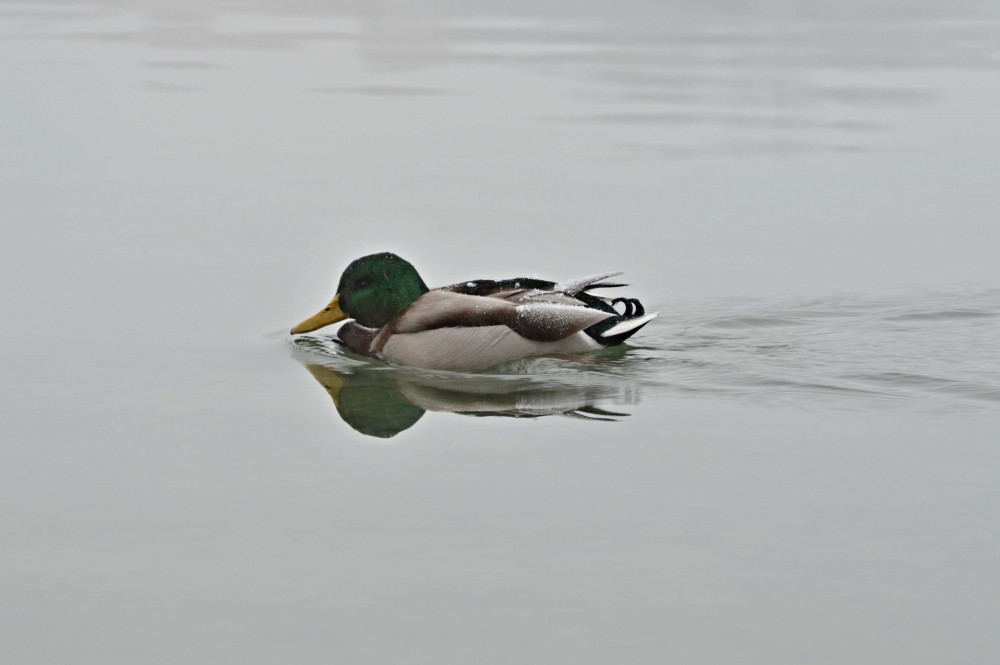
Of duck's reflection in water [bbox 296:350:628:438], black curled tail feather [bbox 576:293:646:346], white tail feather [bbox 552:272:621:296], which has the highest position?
white tail feather [bbox 552:272:621:296]

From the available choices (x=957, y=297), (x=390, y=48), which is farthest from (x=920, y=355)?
(x=390, y=48)

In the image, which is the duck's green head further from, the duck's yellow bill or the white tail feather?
the white tail feather

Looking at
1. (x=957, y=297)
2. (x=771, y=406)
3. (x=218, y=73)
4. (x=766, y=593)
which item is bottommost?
(x=766, y=593)

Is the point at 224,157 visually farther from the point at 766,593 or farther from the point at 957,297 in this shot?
the point at 766,593

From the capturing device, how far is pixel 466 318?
32.4ft

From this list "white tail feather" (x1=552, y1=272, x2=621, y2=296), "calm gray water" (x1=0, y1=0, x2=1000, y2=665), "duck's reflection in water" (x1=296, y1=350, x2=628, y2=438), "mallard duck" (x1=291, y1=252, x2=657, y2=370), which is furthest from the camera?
"white tail feather" (x1=552, y1=272, x2=621, y2=296)

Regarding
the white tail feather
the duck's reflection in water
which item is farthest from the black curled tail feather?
the duck's reflection in water

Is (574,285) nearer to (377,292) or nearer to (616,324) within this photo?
(616,324)

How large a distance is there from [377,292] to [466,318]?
2.70ft

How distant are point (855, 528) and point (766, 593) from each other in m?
0.84

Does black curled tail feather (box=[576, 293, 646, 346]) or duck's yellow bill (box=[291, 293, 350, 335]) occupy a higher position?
duck's yellow bill (box=[291, 293, 350, 335])

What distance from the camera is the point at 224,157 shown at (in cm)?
1529

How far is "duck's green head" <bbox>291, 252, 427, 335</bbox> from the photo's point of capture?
10.4m

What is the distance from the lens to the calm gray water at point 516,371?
5906mm
